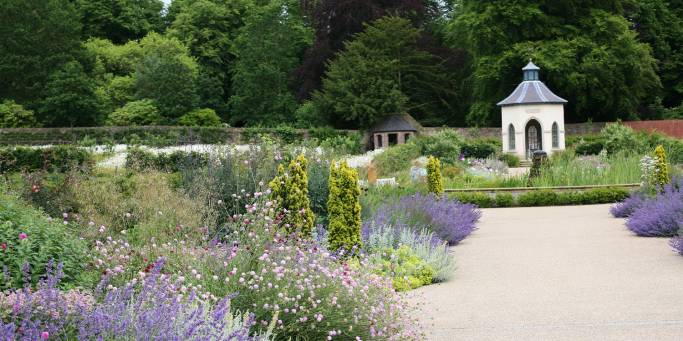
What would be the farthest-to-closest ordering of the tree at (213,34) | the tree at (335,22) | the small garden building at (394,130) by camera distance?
the tree at (213,34), the tree at (335,22), the small garden building at (394,130)

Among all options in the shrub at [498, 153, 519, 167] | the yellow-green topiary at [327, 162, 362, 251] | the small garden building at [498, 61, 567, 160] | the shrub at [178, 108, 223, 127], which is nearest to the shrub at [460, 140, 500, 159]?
the shrub at [498, 153, 519, 167]

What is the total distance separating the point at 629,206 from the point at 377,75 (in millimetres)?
21845

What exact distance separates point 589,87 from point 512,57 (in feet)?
10.8

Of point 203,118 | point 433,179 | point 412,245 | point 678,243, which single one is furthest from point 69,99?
point 678,243

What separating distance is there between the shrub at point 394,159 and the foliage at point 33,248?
62.2 feet

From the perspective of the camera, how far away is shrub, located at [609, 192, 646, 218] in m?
14.6

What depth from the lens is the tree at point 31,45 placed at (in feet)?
127

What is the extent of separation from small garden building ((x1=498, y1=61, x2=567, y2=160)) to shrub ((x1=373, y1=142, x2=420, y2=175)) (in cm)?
665

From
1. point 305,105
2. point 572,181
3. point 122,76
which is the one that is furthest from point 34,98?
point 572,181

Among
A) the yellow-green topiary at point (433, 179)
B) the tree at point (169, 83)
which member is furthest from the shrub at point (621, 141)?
the tree at point (169, 83)

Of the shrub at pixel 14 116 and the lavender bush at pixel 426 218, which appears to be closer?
the lavender bush at pixel 426 218

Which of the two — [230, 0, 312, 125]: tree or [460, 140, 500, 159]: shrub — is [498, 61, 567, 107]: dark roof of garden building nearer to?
[460, 140, 500, 159]: shrub

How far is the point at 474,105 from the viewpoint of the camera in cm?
3750

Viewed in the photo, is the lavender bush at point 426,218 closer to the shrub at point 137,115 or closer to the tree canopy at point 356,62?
the tree canopy at point 356,62
